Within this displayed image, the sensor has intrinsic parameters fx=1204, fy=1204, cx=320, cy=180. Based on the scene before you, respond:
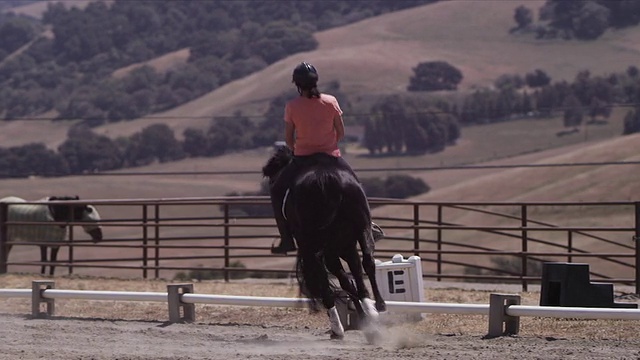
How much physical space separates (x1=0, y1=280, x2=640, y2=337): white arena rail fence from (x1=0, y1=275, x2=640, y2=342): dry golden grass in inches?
9.7

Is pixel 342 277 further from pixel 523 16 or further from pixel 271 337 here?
pixel 523 16

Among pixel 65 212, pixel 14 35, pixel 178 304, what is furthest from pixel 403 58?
pixel 178 304

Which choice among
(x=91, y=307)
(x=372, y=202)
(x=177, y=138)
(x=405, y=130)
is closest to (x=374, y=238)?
(x=91, y=307)

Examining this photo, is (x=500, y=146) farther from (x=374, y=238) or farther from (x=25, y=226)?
(x=374, y=238)

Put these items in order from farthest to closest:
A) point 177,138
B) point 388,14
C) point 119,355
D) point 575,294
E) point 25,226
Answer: point 388,14
point 177,138
point 25,226
point 575,294
point 119,355

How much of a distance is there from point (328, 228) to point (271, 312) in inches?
134

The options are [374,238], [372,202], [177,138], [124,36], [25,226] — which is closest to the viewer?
[374,238]

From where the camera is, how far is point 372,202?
1611 centimetres

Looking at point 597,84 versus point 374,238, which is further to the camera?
point 597,84

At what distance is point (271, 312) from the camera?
12516mm

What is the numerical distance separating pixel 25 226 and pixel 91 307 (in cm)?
643

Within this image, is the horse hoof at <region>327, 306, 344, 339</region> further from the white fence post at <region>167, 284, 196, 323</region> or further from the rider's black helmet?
the white fence post at <region>167, 284, 196, 323</region>

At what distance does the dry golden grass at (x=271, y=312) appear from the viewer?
1062cm

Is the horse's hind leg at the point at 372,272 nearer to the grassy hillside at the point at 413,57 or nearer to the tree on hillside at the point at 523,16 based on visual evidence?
the grassy hillside at the point at 413,57
